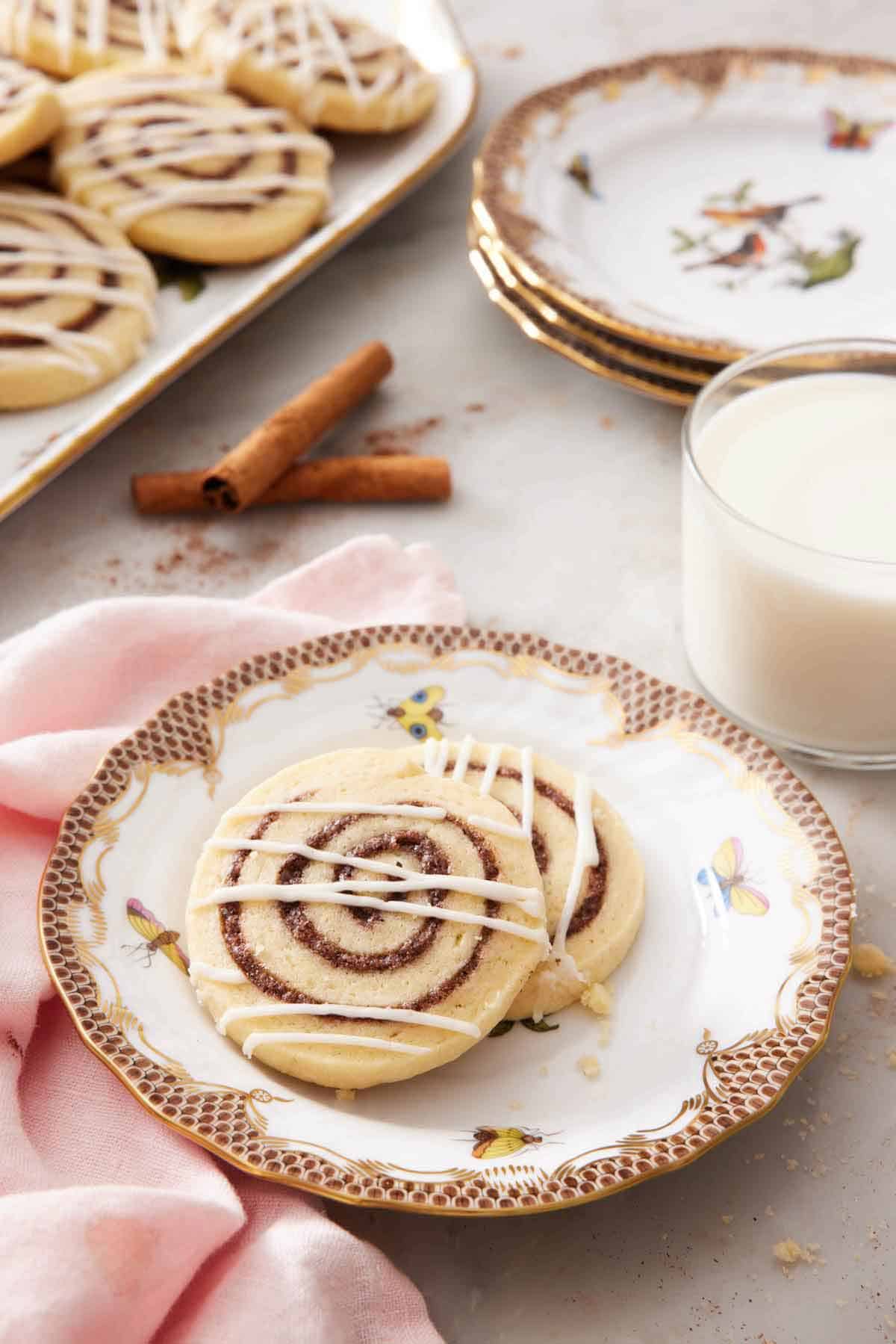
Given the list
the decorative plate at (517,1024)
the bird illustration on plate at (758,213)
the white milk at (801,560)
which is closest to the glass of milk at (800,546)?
the white milk at (801,560)

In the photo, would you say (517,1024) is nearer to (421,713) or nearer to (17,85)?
(421,713)

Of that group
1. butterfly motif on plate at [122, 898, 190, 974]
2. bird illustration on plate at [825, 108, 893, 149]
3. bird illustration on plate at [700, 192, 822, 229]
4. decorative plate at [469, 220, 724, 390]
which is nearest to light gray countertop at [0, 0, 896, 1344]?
decorative plate at [469, 220, 724, 390]

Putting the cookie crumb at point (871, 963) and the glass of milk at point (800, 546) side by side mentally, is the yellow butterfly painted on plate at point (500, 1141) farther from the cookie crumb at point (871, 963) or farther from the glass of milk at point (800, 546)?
the glass of milk at point (800, 546)

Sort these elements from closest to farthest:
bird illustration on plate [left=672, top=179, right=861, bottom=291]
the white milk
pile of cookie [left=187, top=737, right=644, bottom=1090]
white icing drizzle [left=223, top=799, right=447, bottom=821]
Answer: pile of cookie [left=187, top=737, right=644, bottom=1090] → white icing drizzle [left=223, top=799, right=447, bottom=821] → the white milk → bird illustration on plate [left=672, top=179, right=861, bottom=291]

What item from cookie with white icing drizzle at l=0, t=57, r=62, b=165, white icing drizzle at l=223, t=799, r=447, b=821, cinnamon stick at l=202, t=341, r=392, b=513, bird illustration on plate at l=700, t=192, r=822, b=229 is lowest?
white icing drizzle at l=223, t=799, r=447, b=821

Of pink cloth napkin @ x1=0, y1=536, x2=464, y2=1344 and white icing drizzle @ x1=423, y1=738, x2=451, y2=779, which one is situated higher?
white icing drizzle @ x1=423, y1=738, x2=451, y2=779

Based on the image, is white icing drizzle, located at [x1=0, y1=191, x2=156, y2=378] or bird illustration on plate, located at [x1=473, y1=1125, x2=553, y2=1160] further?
white icing drizzle, located at [x1=0, y1=191, x2=156, y2=378]

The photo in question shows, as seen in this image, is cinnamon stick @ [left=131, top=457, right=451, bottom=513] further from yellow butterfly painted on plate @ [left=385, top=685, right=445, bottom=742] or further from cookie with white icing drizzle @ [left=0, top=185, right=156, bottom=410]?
yellow butterfly painted on plate @ [left=385, top=685, right=445, bottom=742]

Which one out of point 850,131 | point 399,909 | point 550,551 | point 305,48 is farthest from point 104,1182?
point 850,131
